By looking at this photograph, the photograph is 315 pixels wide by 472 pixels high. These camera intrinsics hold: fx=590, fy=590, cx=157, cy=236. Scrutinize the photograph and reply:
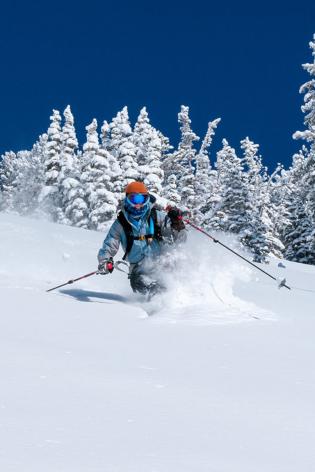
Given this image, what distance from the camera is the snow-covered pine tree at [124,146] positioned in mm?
36438

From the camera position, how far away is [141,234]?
8188mm

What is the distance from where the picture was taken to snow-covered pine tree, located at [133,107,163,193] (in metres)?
35.9

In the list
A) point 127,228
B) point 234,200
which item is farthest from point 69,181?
point 127,228

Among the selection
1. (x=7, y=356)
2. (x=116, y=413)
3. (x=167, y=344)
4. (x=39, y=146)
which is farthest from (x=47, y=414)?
(x=39, y=146)

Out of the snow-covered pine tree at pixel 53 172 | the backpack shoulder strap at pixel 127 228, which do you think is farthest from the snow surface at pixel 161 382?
the snow-covered pine tree at pixel 53 172

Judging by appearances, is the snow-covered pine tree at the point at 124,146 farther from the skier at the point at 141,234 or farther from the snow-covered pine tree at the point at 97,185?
the skier at the point at 141,234

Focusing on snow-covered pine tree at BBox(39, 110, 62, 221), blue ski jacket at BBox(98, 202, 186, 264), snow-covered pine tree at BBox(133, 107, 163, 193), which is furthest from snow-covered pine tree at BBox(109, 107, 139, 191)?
blue ski jacket at BBox(98, 202, 186, 264)

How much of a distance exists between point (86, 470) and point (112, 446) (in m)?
0.27

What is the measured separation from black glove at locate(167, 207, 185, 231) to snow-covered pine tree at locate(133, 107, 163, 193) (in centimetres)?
2749

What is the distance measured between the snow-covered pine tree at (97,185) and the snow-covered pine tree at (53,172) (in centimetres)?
392

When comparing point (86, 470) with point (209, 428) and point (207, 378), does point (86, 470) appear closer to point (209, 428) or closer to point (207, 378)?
point (209, 428)

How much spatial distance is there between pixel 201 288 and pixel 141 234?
4.44ft

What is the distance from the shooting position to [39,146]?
6706cm

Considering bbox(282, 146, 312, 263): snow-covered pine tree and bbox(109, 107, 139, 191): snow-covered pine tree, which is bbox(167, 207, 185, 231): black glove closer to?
bbox(109, 107, 139, 191): snow-covered pine tree
